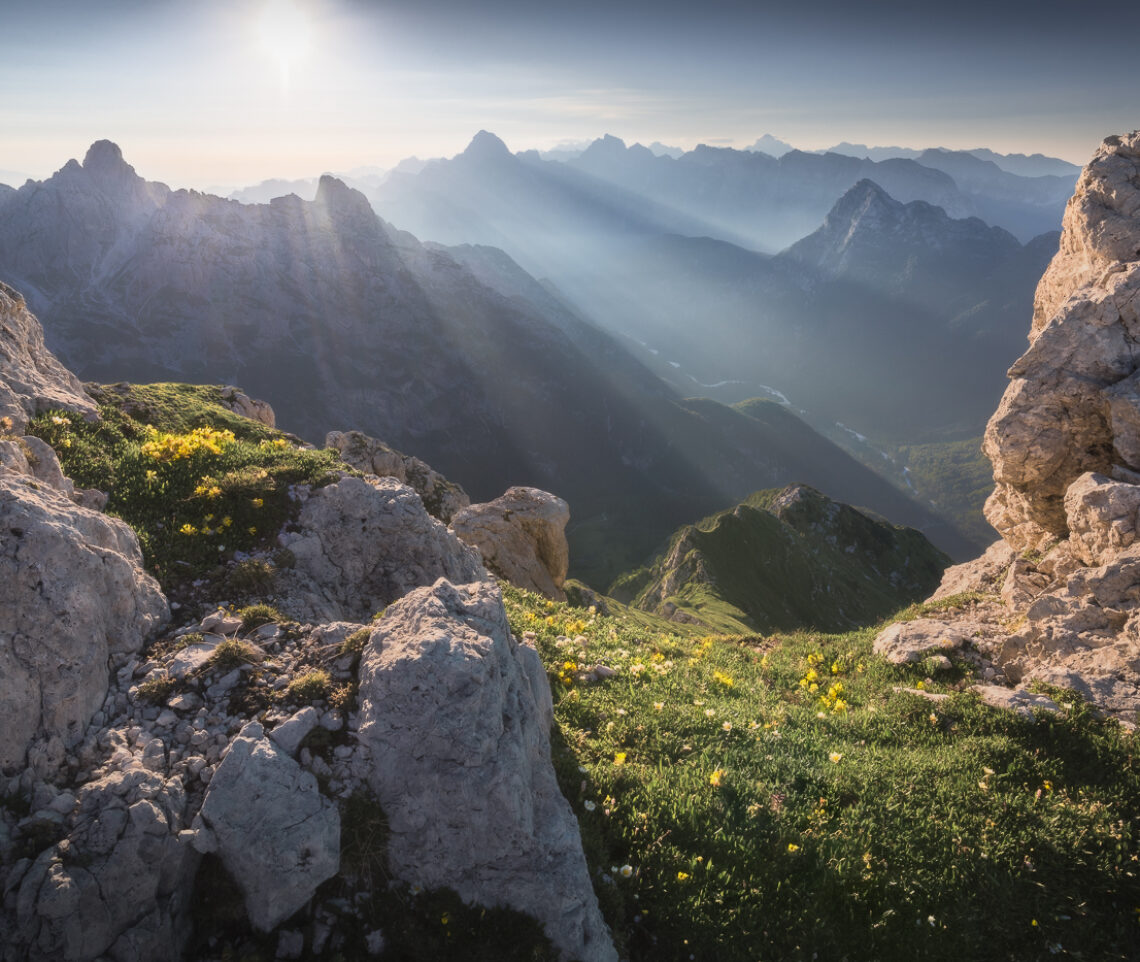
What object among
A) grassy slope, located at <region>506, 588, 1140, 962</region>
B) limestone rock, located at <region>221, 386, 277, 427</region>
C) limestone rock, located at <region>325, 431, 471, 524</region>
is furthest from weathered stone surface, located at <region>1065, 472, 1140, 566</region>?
limestone rock, located at <region>325, 431, 471, 524</region>

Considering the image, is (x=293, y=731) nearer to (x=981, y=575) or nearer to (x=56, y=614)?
(x=56, y=614)

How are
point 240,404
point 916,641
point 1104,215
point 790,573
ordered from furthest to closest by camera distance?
point 790,573
point 240,404
point 1104,215
point 916,641

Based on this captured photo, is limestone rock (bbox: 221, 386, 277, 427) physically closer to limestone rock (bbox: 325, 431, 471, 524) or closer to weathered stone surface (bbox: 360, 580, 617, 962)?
limestone rock (bbox: 325, 431, 471, 524)

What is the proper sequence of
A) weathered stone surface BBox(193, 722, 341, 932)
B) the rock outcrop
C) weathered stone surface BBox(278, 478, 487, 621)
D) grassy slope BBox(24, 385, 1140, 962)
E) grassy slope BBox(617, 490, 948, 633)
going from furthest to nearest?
grassy slope BBox(617, 490, 948, 633)
weathered stone surface BBox(278, 478, 487, 621)
grassy slope BBox(24, 385, 1140, 962)
the rock outcrop
weathered stone surface BBox(193, 722, 341, 932)

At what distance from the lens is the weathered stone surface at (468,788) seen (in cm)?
683

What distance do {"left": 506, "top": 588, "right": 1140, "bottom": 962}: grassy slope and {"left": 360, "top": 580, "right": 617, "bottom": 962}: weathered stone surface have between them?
881 mm

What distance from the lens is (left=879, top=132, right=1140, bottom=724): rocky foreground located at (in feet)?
43.4

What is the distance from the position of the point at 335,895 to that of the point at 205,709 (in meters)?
2.83

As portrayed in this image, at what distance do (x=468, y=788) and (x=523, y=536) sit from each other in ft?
104

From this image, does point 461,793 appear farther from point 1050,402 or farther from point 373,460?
point 373,460

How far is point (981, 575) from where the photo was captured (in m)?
22.9

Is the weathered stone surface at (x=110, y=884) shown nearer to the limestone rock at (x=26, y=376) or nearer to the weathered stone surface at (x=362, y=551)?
the weathered stone surface at (x=362, y=551)

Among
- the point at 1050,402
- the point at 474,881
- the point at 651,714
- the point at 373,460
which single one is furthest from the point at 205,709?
the point at 373,460

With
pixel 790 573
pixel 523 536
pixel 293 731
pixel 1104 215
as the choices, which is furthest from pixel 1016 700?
pixel 790 573
